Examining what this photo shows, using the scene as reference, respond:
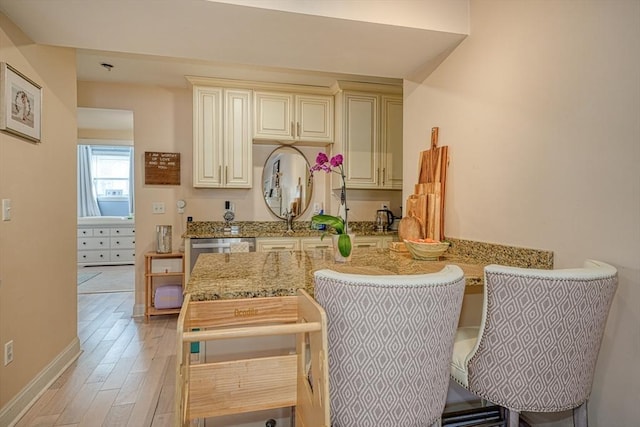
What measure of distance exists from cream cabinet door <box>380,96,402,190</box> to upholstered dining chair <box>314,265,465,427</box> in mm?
2939

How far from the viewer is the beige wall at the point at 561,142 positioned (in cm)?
120

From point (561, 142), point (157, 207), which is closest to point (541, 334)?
point (561, 142)

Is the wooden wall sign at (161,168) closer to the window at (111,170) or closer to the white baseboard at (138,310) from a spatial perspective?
the white baseboard at (138,310)

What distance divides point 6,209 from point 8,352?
0.77 metres

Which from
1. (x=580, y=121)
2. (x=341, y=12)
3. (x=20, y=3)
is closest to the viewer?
(x=580, y=121)

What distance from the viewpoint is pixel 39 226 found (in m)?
2.11

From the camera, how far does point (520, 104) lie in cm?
162

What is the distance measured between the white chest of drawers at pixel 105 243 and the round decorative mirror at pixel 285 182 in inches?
157

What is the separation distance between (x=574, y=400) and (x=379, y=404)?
0.67 metres

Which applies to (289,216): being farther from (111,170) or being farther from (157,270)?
(111,170)

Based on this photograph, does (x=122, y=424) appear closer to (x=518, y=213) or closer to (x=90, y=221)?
(x=518, y=213)

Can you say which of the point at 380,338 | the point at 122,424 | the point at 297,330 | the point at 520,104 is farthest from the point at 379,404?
the point at 122,424

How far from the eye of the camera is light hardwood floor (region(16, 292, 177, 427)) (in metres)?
1.88

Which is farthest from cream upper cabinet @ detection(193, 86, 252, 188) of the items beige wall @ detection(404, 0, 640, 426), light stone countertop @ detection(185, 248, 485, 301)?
beige wall @ detection(404, 0, 640, 426)
